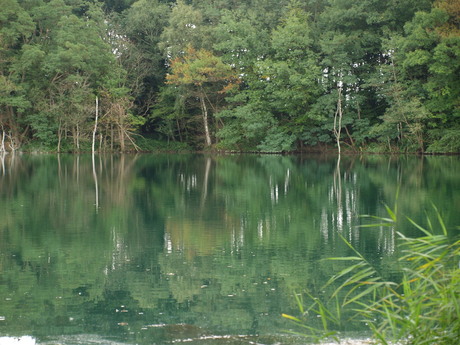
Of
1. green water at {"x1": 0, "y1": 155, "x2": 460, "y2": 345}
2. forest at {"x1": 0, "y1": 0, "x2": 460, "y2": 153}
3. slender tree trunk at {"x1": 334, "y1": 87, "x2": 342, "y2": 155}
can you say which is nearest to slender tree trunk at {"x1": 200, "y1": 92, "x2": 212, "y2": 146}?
forest at {"x1": 0, "y1": 0, "x2": 460, "y2": 153}

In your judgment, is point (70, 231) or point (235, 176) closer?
point (70, 231)

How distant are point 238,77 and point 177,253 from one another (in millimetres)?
32656

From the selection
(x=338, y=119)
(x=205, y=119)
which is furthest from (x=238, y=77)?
(x=338, y=119)

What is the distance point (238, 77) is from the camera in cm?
3991

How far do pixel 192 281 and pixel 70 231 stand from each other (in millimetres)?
3853

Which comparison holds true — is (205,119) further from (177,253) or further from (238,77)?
(177,253)

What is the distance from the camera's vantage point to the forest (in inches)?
1368

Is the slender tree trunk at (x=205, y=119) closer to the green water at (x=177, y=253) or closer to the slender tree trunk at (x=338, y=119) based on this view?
the slender tree trunk at (x=338, y=119)

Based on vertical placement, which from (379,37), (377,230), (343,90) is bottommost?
(377,230)

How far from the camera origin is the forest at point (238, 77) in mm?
34750

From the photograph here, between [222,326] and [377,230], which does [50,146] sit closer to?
[377,230]

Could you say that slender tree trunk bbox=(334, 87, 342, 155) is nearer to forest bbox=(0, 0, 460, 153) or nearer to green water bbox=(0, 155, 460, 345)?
forest bbox=(0, 0, 460, 153)

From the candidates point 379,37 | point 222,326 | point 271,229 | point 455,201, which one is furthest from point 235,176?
point 379,37

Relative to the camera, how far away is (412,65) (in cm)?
3272
